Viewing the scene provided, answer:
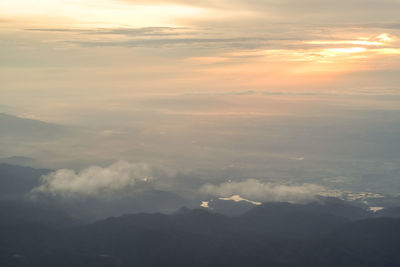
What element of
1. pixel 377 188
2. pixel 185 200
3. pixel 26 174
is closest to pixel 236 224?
pixel 185 200

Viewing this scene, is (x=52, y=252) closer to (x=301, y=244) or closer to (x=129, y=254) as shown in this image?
(x=129, y=254)

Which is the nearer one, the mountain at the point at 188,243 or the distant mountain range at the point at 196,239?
the mountain at the point at 188,243

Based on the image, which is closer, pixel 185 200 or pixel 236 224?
pixel 236 224

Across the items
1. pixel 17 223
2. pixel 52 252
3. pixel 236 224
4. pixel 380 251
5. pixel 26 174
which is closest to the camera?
pixel 52 252

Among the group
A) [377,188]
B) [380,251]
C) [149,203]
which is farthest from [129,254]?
Answer: [377,188]

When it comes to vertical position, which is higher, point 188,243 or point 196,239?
point 196,239

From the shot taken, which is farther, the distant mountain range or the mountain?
the distant mountain range

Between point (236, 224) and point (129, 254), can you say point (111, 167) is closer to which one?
point (236, 224)

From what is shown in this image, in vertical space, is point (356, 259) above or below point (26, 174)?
below

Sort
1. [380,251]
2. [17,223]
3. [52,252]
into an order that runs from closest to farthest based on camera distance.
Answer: [52,252], [380,251], [17,223]

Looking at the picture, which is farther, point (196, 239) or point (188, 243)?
point (196, 239)
